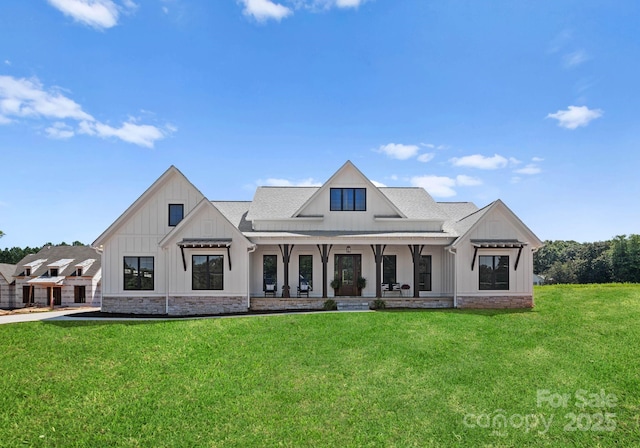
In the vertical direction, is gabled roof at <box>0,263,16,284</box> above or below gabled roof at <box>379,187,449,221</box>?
below

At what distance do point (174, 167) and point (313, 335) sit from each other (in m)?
10.9

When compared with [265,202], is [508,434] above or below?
below

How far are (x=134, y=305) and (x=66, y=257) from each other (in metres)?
28.3

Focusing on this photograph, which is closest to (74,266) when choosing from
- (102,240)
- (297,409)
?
(102,240)

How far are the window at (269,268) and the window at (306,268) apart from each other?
1.22 meters

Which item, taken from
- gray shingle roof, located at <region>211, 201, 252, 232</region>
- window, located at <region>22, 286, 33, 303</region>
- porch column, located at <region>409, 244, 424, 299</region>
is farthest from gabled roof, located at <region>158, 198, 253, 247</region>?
window, located at <region>22, 286, 33, 303</region>

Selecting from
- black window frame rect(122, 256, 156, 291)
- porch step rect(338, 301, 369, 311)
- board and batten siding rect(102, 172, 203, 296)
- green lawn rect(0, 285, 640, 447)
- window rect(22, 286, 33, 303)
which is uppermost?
board and batten siding rect(102, 172, 203, 296)

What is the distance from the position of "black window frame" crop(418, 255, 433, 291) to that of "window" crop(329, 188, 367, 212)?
403cm

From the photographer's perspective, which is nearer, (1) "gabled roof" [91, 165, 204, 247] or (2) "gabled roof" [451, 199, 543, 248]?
(1) "gabled roof" [91, 165, 204, 247]

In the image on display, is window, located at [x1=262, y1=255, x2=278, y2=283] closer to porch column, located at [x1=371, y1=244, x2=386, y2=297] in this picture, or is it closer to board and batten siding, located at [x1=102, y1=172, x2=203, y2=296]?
board and batten siding, located at [x1=102, y1=172, x2=203, y2=296]

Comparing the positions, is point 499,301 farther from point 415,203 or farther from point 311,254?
point 311,254

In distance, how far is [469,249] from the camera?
1806cm

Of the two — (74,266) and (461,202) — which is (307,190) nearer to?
(461,202)

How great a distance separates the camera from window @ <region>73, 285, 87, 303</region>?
36.4m
